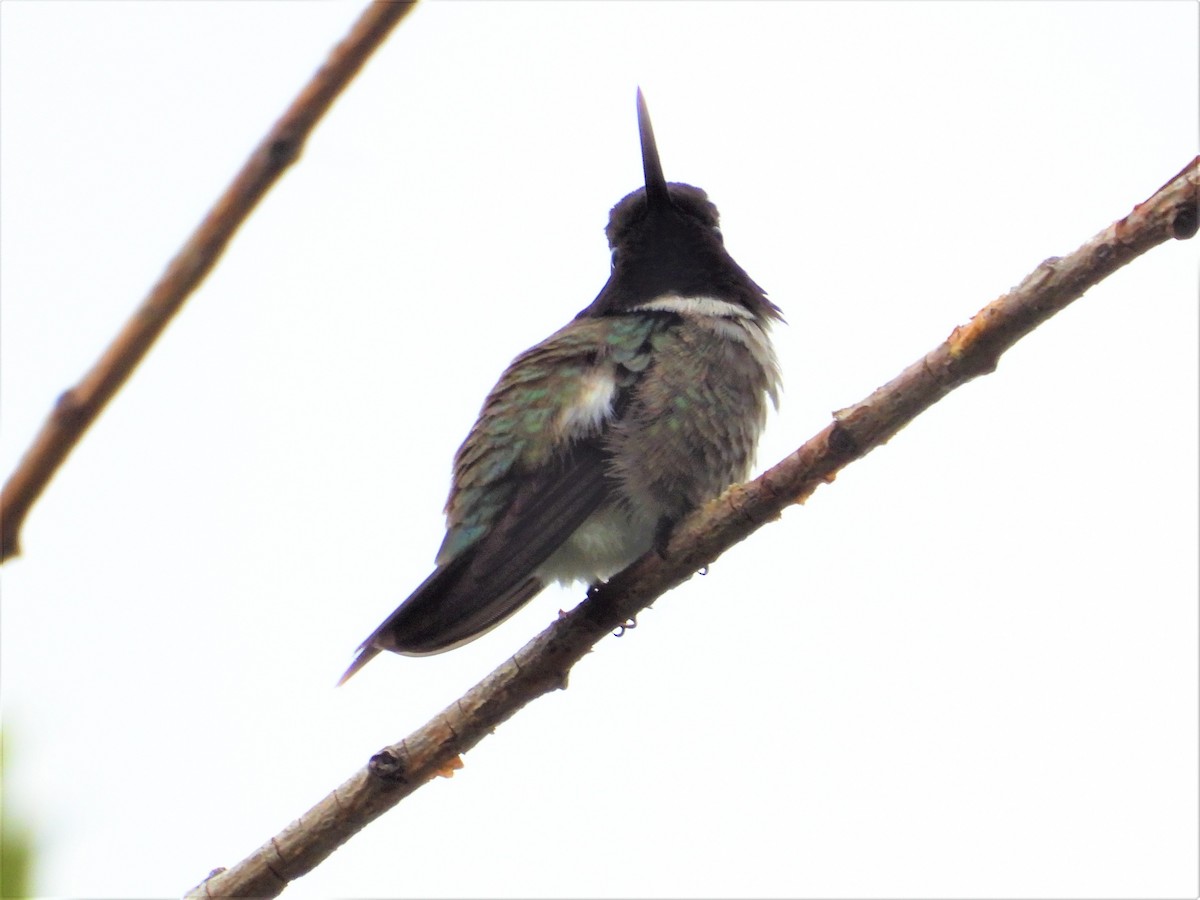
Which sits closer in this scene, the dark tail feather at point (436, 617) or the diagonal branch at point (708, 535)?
the diagonal branch at point (708, 535)

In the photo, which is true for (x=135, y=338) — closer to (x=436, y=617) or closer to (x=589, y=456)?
(x=436, y=617)

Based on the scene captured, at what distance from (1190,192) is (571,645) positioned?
6.47 ft

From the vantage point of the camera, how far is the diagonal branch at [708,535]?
3129 millimetres

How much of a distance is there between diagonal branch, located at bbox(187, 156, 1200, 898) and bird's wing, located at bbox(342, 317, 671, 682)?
2.52 ft

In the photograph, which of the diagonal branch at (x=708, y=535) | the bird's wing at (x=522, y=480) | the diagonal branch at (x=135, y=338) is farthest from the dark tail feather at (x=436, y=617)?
the diagonal branch at (x=135, y=338)

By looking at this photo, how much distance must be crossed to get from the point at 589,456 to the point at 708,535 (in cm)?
127

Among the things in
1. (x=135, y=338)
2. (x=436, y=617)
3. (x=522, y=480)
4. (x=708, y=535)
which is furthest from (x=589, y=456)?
(x=135, y=338)

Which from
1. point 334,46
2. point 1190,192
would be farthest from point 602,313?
point 334,46

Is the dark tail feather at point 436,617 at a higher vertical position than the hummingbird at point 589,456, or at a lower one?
lower

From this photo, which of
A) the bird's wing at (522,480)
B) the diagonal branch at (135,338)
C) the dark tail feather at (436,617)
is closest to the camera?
the diagonal branch at (135,338)

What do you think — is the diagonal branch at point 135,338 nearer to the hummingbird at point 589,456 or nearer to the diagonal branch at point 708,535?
the diagonal branch at point 708,535

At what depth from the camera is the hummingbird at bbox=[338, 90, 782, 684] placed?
4.70 meters

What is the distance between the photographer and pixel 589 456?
4988 mm

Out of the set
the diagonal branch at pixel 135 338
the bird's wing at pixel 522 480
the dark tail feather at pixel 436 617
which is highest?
the bird's wing at pixel 522 480
